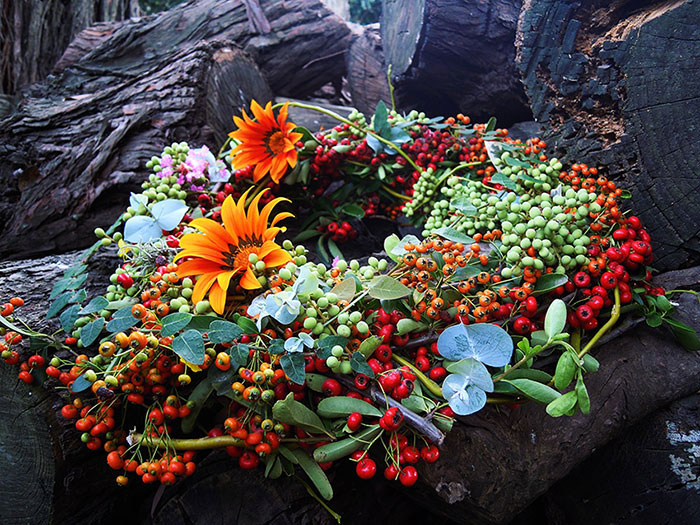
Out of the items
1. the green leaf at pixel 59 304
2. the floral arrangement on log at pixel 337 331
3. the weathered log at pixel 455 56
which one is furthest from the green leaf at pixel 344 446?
the weathered log at pixel 455 56

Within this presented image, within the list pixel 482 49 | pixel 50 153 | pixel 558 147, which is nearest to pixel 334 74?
pixel 482 49

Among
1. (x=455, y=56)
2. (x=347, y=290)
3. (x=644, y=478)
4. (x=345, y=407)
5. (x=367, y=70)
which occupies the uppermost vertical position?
(x=455, y=56)

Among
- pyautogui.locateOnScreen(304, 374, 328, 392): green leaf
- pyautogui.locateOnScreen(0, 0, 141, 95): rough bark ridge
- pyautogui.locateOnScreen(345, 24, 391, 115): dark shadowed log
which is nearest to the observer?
pyautogui.locateOnScreen(304, 374, 328, 392): green leaf

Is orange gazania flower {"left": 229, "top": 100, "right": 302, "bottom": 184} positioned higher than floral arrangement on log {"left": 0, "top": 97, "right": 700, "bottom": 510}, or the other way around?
orange gazania flower {"left": 229, "top": 100, "right": 302, "bottom": 184}

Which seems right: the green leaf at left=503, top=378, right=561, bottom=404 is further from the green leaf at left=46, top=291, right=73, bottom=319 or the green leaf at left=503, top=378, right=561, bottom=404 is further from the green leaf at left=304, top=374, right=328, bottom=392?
the green leaf at left=46, top=291, right=73, bottom=319

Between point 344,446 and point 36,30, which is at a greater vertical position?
point 36,30

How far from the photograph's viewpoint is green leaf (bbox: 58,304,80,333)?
849 mm

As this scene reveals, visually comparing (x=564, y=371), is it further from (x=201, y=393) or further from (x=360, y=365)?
(x=201, y=393)

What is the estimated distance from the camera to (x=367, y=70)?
6.66 ft

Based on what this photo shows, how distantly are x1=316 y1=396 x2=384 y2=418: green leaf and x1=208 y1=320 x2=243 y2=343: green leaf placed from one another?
176mm

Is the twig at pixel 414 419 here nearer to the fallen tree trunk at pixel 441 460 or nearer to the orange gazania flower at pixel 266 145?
the fallen tree trunk at pixel 441 460

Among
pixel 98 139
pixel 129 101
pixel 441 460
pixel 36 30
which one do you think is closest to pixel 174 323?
pixel 441 460

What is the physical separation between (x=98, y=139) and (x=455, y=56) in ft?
4.05

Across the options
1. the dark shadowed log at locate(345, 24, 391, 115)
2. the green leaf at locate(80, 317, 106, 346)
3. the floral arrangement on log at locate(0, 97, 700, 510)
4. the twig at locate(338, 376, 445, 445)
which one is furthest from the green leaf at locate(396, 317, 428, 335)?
the dark shadowed log at locate(345, 24, 391, 115)
